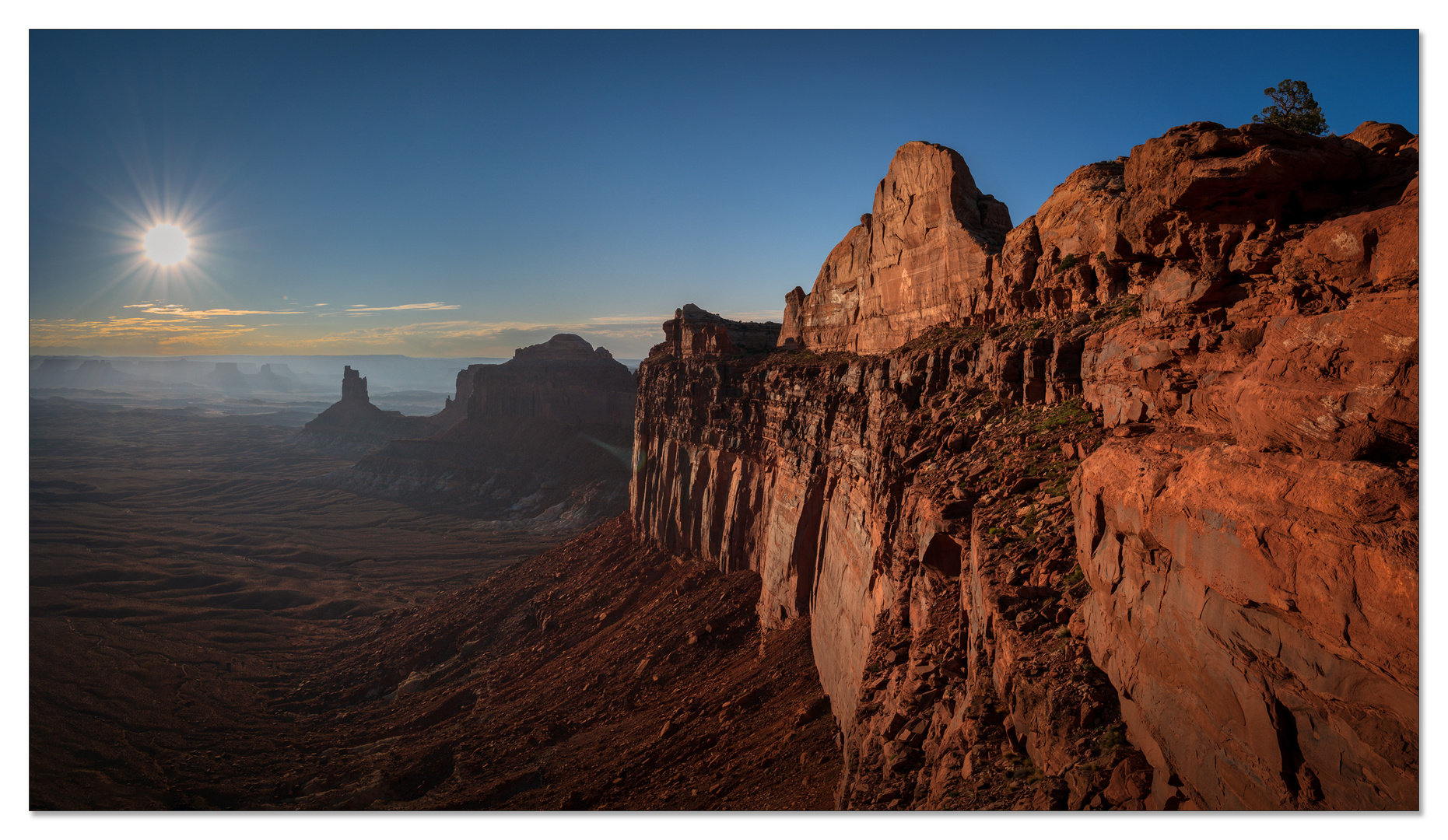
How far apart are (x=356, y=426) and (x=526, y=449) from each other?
79344 mm

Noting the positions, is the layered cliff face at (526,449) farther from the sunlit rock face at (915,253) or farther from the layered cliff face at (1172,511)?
the layered cliff face at (1172,511)

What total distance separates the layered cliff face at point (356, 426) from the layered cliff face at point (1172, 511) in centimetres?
16736

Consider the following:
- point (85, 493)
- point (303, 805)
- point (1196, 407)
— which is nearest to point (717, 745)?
point (1196, 407)

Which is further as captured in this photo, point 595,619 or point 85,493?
point 85,493

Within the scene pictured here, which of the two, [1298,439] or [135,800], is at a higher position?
[1298,439]

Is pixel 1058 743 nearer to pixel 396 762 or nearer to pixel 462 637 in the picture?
pixel 396 762

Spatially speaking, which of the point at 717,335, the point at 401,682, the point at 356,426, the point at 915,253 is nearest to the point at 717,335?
the point at 717,335

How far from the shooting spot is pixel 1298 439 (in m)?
7.41

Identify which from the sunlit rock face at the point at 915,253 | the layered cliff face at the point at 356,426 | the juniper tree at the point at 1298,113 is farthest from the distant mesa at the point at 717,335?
the layered cliff face at the point at 356,426

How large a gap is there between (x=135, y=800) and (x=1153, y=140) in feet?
146

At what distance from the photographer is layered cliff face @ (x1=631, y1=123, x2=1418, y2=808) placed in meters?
6.70

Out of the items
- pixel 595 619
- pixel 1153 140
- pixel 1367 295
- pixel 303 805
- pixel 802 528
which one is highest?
pixel 1153 140

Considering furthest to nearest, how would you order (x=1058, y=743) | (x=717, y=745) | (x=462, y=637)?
(x=462, y=637) → (x=717, y=745) → (x=1058, y=743)

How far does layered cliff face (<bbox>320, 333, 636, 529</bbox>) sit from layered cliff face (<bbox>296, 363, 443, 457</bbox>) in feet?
103
